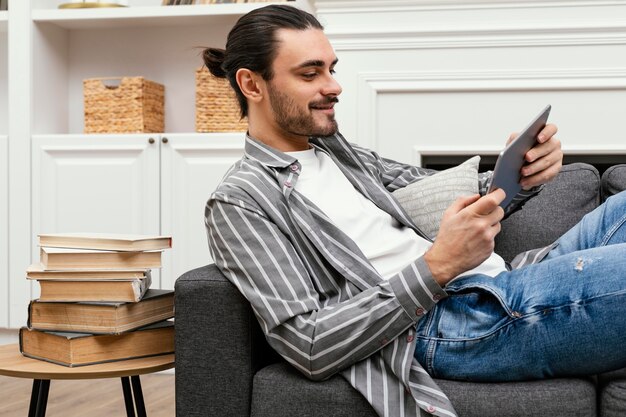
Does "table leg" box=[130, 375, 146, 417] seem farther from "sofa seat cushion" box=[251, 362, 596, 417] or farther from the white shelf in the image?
the white shelf

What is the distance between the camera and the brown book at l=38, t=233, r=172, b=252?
1596 millimetres

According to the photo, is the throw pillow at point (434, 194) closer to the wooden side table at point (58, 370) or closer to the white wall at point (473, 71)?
the wooden side table at point (58, 370)

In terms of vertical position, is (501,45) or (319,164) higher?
(501,45)

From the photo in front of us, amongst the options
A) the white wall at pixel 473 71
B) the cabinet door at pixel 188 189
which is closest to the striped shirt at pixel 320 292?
the white wall at pixel 473 71

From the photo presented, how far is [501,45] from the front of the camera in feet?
9.24

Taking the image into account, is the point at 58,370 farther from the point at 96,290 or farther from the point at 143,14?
the point at 143,14

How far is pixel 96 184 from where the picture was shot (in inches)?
126

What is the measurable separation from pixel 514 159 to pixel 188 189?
71.4 inches

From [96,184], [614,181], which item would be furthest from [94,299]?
[96,184]

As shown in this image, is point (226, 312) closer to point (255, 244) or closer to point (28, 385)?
point (255, 244)

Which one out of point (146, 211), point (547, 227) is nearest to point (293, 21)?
point (547, 227)

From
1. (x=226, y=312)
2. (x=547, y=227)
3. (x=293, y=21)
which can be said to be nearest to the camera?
(x=226, y=312)

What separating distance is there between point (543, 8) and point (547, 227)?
45.2 inches

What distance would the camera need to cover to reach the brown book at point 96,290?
1602mm
